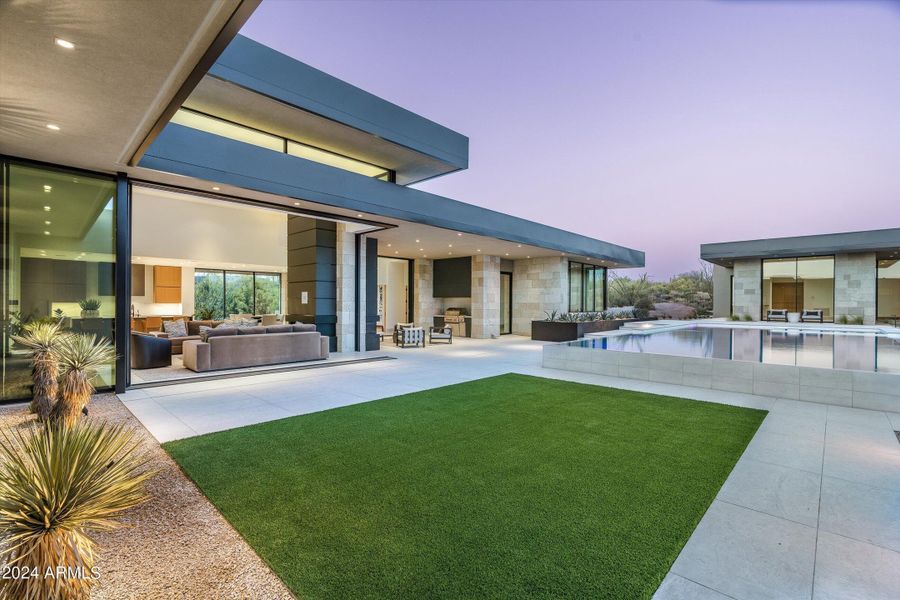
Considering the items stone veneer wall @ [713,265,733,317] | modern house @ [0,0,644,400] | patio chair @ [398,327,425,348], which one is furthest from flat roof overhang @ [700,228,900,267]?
patio chair @ [398,327,425,348]

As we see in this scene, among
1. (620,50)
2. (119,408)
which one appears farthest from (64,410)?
(620,50)

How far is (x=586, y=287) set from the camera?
19750 mm

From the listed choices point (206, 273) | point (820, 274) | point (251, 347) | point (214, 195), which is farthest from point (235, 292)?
point (820, 274)

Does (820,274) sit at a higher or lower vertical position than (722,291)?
higher

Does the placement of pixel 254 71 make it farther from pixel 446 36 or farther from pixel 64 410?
pixel 446 36

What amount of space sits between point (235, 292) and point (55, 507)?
1777 cm

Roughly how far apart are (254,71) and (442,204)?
4.92m

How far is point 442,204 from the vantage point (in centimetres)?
1040

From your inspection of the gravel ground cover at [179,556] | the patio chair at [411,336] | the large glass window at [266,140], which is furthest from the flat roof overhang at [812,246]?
the gravel ground cover at [179,556]

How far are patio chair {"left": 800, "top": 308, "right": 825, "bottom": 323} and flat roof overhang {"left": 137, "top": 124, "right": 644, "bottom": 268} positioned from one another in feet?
41.6

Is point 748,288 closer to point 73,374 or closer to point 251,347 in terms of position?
point 251,347

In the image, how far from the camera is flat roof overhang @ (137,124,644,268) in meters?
6.31

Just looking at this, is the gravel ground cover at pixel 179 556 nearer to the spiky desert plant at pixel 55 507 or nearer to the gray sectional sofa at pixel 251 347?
the spiky desert plant at pixel 55 507

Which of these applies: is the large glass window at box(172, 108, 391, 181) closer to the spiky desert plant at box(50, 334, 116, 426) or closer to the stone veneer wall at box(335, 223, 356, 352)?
the stone veneer wall at box(335, 223, 356, 352)
